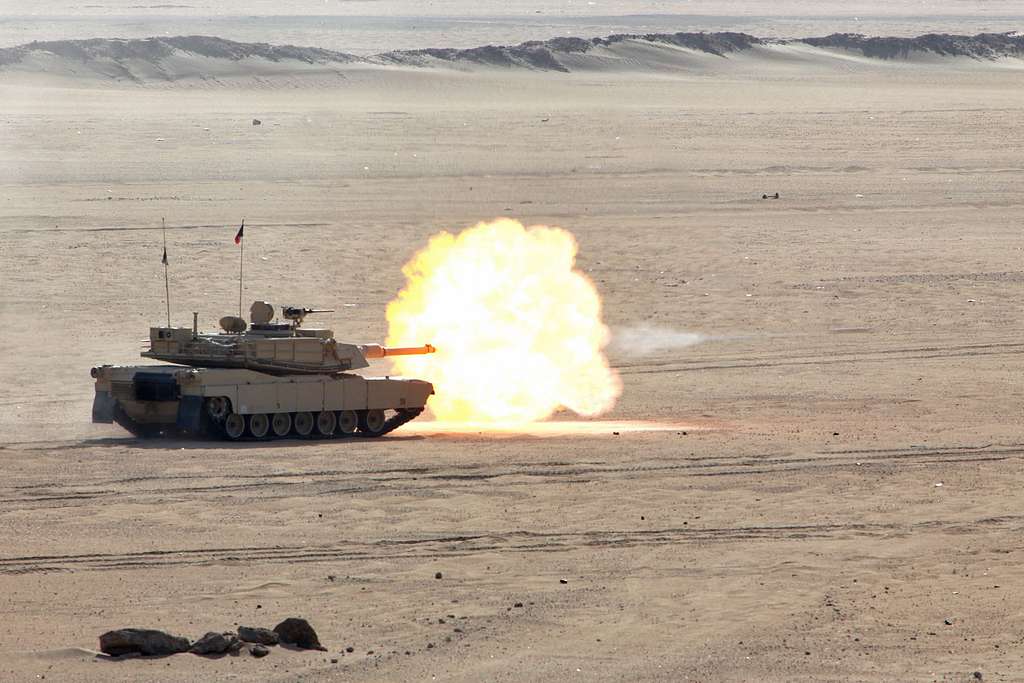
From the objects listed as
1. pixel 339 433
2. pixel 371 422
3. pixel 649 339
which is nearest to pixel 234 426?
pixel 339 433

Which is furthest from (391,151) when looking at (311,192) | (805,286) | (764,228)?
(805,286)

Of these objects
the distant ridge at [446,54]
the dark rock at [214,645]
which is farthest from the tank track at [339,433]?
the distant ridge at [446,54]

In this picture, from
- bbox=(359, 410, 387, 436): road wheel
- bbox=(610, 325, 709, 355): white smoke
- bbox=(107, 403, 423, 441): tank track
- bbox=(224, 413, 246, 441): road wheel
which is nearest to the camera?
bbox=(107, 403, 423, 441): tank track

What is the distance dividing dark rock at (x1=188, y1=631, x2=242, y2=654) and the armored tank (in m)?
9.23

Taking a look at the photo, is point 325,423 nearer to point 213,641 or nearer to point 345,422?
point 345,422

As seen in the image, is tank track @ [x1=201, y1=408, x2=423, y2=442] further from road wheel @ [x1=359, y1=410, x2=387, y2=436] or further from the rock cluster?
the rock cluster

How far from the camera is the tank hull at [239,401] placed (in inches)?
928

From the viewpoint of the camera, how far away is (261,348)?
947 inches

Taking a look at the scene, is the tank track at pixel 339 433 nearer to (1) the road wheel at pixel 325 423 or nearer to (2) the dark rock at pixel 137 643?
(1) the road wheel at pixel 325 423

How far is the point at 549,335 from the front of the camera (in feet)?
96.0

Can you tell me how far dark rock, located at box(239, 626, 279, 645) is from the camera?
A: 48.1 feet

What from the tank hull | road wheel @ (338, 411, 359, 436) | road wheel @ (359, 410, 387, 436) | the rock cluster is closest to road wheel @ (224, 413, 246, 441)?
the tank hull

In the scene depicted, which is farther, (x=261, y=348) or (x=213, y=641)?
(x=261, y=348)

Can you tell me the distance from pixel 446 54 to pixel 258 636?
73.2 m
